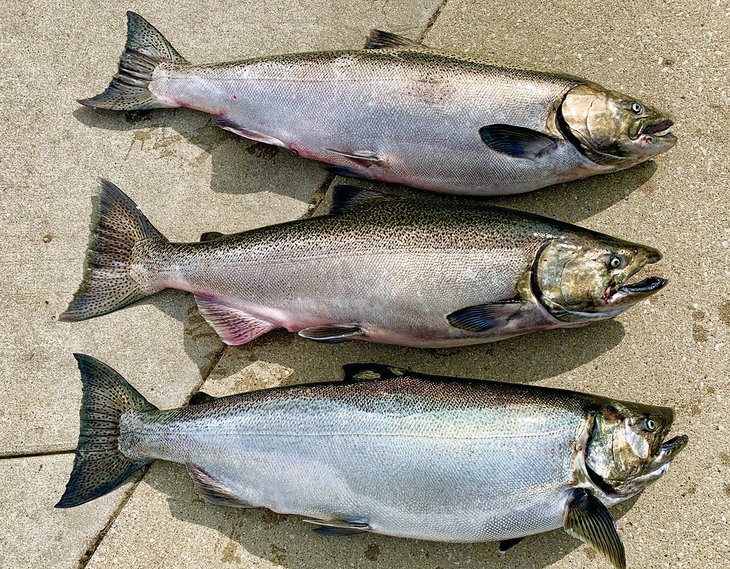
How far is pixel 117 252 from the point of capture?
10.1ft

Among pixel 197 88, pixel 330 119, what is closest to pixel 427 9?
pixel 330 119

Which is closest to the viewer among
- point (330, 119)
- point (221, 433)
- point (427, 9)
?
point (221, 433)

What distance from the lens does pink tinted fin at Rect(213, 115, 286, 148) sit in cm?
306

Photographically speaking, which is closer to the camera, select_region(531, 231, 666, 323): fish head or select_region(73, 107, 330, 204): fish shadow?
select_region(531, 231, 666, 323): fish head

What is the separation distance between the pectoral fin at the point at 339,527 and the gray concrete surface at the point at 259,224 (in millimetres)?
284

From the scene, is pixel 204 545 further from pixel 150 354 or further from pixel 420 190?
pixel 420 190

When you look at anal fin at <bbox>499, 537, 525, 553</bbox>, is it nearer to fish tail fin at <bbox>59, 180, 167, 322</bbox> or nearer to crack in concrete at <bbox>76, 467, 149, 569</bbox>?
crack in concrete at <bbox>76, 467, 149, 569</bbox>

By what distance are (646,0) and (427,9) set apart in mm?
1165

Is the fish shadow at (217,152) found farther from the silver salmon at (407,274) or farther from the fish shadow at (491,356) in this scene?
the fish shadow at (491,356)

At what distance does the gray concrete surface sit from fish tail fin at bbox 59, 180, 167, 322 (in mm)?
152

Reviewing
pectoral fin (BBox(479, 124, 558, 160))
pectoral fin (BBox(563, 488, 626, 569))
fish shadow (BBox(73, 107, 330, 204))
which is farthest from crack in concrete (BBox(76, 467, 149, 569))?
pectoral fin (BBox(479, 124, 558, 160))

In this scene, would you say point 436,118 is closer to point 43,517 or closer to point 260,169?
point 260,169

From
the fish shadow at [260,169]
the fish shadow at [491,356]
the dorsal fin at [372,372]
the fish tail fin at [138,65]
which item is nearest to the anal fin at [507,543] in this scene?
the fish shadow at [491,356]

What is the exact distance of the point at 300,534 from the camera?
9.74ft
